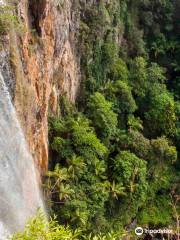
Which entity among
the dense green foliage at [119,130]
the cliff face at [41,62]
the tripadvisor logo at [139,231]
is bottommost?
the tripadvisor logo at [139,231]

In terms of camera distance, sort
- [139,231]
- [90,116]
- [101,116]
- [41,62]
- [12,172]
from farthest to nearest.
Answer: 1. [139,231]
2. [90,116]
3. [101,116]
4. [41,62]
5. [12,172]

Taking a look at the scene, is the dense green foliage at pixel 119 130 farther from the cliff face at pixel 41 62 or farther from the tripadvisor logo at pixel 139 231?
the cliff face at pixel 41 62

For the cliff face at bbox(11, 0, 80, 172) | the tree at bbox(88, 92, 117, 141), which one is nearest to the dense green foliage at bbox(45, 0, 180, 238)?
the tree at bbox(88, 92, 117, 141)

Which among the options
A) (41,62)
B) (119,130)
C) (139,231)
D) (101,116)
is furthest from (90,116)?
(139,231)

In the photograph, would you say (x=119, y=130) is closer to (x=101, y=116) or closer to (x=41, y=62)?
(x=101, y=116)

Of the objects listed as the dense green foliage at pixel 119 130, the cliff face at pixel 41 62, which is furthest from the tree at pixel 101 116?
the cliff face at pixel 41 62

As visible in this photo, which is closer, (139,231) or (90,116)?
(90,116)
